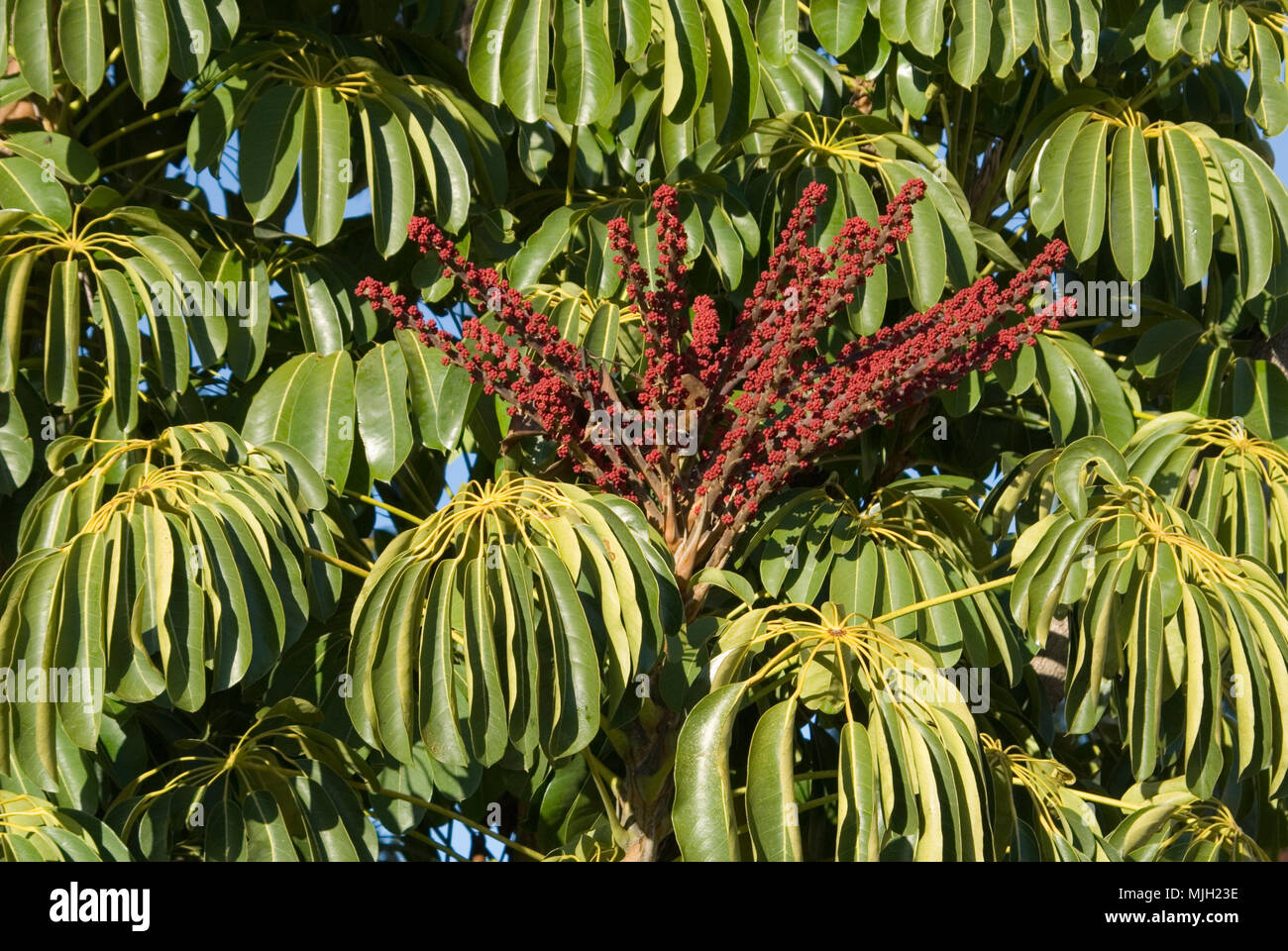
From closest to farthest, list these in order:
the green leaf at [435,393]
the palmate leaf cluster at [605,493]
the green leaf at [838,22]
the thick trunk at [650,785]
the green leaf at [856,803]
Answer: the green leaf at [856,803], the palmate leaf cluster at [605,493], the thick trunk at [650,785], the green leaf at [435,393], the green leaf at [838,22]

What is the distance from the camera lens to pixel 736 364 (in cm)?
247

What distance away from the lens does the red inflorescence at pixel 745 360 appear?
93.9 inches

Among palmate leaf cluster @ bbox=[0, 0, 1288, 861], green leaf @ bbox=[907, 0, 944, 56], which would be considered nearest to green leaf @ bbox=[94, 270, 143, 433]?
palmate leaf cluster @ bbox=[0, 0, 1288, 861]

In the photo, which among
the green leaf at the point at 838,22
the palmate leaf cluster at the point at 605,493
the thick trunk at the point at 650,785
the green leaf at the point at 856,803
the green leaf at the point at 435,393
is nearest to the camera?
the green leaf at the point at 856,803

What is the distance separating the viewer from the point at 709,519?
2.54 meters

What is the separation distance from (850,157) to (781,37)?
28 centimetres

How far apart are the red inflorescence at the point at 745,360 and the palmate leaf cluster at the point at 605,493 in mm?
114

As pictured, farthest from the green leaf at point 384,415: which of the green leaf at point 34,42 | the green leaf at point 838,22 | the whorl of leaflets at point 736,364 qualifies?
the green leaf at point 838,22

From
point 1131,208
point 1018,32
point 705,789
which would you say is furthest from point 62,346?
point 1131,208

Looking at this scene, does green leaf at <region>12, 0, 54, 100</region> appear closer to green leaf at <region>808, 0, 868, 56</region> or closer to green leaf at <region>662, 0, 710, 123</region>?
green leaf at <region>662, 0, 710, 123</region>

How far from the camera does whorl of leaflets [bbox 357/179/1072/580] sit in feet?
7.83

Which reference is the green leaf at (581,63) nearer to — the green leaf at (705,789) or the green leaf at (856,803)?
the green leaf at (705,789)

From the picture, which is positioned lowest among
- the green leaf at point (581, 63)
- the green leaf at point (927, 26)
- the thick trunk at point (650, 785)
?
the thick trunk at point (650, 785)
